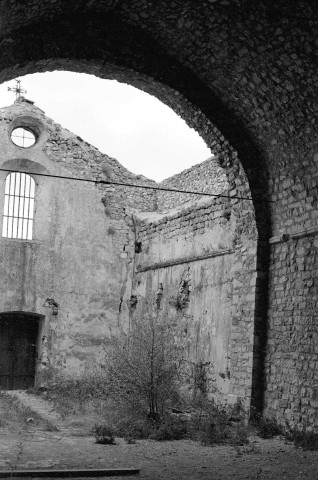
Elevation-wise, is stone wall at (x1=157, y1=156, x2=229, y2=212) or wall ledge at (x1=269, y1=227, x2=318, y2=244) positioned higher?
stone wall at (x1=157, y1=156, x2=229, y2=212)

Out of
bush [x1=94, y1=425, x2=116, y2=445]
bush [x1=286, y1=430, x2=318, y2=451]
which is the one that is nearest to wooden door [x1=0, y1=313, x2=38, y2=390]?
bush [x1=94, y1=425, x2=116, y2=445]

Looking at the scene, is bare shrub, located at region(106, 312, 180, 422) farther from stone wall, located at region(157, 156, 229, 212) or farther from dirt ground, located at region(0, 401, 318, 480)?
stone wall, located at region(157, 156, 229, 212)

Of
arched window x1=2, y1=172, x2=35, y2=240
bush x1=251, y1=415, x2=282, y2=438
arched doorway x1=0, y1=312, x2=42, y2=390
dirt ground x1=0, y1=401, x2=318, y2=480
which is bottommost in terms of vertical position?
dirt ground x1=0, y1=401, x2=318, y2=480

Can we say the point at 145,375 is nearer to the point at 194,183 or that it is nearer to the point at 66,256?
the point at 66,256

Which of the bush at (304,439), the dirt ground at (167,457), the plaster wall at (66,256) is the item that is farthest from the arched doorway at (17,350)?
the bush at (304,439)

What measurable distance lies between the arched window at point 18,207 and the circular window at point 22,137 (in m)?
0.83

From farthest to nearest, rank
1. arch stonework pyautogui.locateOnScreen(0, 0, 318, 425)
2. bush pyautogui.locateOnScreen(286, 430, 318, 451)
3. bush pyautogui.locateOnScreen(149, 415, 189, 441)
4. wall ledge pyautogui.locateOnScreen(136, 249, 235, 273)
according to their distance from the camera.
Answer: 1. wall ledge pyautogui.locateOnScreen(136, 249, 235, 273)
2. bush pyautogui.locateOnScreen(149, 415, 189, 441)
3. arch stonework pyautogui.locateOnScreen(0, 0, 318, 425)
4. bush pyautogui.locateOnScreen(286, 430, 318, 451)

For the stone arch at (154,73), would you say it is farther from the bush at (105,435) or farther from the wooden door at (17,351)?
the wooden door at (17,351)

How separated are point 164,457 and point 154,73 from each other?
220 inches

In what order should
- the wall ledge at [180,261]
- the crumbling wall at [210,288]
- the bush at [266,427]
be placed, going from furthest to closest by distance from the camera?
1. the wall ledge at [180,261]
2. the crumbling wall at [210,288]
3. the bush at [266,427]

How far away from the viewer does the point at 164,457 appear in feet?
25.3

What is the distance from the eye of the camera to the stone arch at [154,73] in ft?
30.0

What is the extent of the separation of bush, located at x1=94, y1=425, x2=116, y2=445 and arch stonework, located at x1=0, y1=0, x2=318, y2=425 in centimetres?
265

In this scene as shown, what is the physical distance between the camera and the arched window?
54.4 ft
